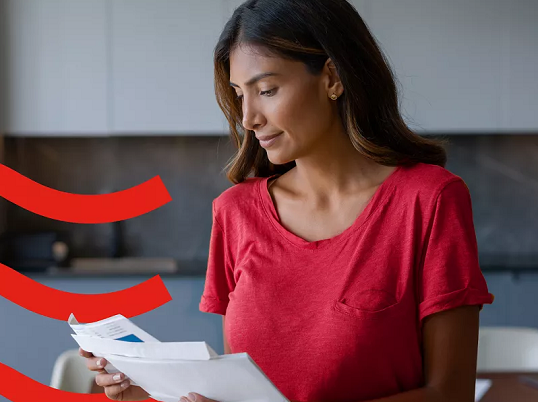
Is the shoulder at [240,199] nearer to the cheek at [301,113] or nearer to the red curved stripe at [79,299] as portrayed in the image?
the cheek at [301,113]

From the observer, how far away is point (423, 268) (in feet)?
3.74

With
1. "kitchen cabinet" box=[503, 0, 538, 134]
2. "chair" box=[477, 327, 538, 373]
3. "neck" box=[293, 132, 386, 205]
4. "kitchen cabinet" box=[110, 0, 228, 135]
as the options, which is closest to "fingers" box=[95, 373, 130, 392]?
"neck" box=[293, 132, 386, 205]

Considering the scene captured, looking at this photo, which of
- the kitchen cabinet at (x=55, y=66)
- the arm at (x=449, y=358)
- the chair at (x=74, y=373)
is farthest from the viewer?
the kitchen cabinet at (x=55, y=66)

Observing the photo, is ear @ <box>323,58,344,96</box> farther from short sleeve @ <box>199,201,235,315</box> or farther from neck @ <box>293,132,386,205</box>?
short sleeve @ <box>199,201,235,315</box>

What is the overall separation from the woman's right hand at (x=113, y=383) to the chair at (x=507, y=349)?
1407 millimetres

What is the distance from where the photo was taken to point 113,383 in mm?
1224

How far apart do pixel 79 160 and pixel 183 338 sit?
3.77 ft

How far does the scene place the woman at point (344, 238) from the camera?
1119 millimetres

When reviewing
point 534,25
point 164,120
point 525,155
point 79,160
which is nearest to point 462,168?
point 525,155

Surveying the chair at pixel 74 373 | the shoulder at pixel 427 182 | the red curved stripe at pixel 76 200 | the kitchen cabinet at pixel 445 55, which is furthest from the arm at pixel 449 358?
the red curved stripe at pixel 76 200

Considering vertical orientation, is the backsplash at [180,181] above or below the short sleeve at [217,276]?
below

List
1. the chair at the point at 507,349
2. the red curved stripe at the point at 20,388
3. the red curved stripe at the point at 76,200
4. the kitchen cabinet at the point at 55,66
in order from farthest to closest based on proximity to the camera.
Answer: the red curved stripe at the point at 76,200 < the kitchen cabinet at the point at 55,66 < the red curved stripe at the point at 20,388 < the chair at the point at 507,349

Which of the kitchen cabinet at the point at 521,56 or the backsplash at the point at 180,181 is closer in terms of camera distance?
the kitchen cabinet at the point at 521,56

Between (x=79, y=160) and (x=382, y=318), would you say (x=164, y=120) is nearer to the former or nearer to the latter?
(x=79, y=160)
